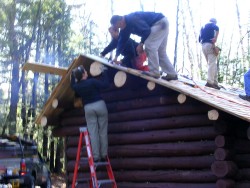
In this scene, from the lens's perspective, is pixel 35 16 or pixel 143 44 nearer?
pixel 143 44

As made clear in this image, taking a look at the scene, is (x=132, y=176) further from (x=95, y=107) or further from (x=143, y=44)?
(x=143, y=44)

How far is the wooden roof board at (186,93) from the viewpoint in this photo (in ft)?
26.3

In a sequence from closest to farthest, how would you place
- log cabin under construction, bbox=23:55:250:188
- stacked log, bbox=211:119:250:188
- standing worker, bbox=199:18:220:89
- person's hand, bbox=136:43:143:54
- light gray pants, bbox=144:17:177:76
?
stacked log, bbox=211:119:250:188 < log cabin under construction, bbox=23:55:250:188 < light gray pants, bbox=144:17:177:76 < person's hand, bbox=136:43:143:54 < standing worker, bbox=199:18:220:89

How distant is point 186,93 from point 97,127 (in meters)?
2.45

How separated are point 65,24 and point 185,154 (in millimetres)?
24237

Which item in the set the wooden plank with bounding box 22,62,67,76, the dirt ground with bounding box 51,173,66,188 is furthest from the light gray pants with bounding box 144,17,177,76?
the dirt ground with bounding box 51,173,66,188

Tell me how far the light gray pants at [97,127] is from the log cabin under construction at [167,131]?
0.78m

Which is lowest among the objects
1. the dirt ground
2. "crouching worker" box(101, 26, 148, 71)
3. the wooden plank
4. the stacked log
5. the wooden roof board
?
the dirt ground

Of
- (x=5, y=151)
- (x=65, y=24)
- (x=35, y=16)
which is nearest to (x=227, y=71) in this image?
(x=65, y=24)

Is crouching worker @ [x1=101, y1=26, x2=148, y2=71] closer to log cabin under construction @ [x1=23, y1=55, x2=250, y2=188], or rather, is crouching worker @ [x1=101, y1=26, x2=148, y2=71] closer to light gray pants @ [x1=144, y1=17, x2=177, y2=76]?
log cabin under construction @ [x1=23, y1=55, x2=250, y2=188]

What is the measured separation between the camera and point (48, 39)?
107 ft

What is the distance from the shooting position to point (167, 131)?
9.70 meters

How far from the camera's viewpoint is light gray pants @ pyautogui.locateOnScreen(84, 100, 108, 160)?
9.66 meters

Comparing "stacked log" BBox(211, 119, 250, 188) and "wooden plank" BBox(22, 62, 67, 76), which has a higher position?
"wooden plank" BBox(22, 62, 67, 76)
